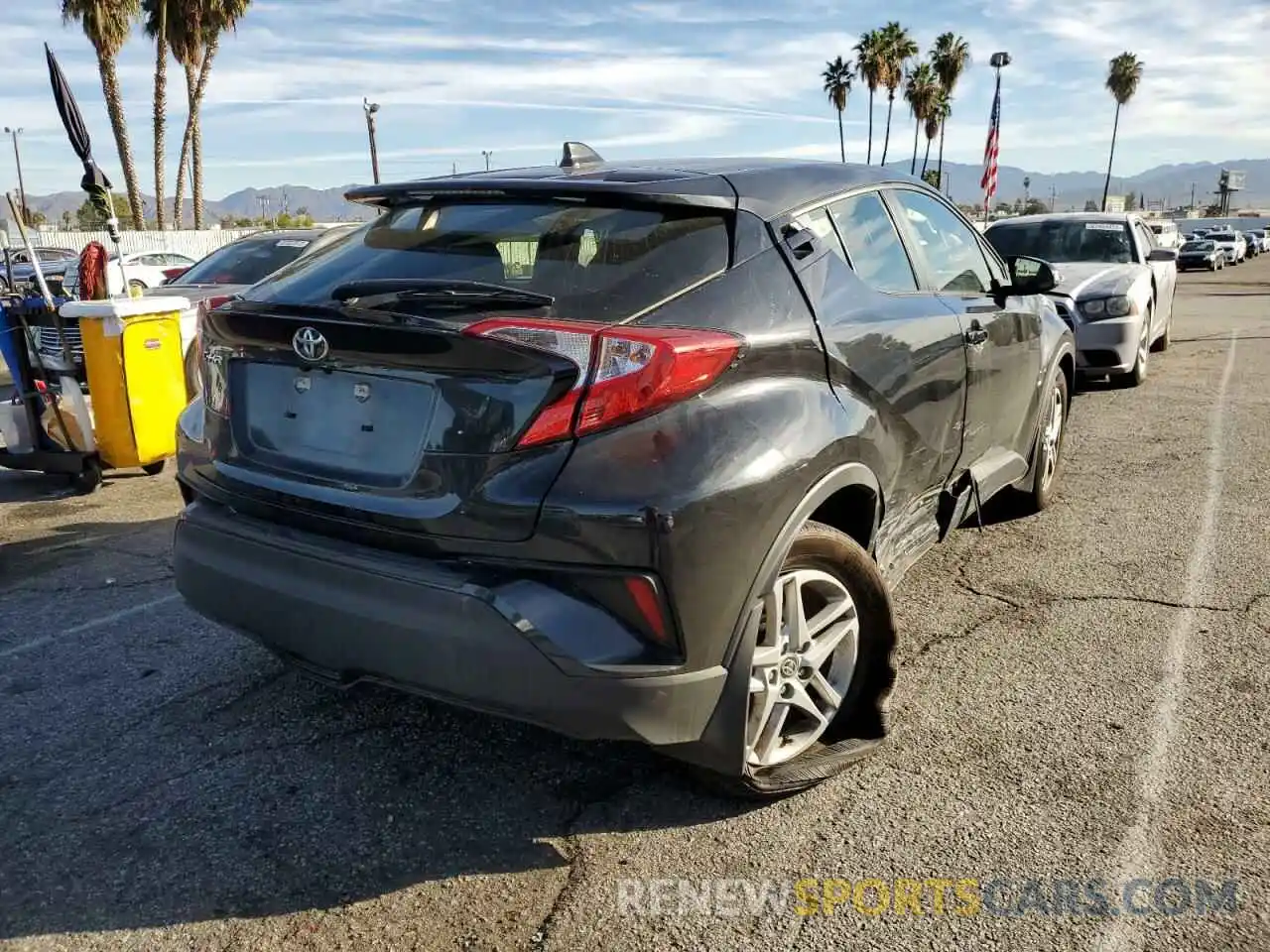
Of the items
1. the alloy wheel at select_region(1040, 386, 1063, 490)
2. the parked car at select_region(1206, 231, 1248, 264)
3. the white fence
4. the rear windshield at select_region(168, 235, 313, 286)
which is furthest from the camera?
the parked car at select_region(1206, 231, 1248, 264)

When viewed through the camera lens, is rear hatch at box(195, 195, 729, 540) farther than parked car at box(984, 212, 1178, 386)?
No

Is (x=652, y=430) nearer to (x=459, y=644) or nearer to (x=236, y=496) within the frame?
(x=459, y=644)

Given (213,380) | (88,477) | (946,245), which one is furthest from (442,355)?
(88,477)

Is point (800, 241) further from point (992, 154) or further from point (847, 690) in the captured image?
point (992, 154)

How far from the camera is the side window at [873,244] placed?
331 centimetres

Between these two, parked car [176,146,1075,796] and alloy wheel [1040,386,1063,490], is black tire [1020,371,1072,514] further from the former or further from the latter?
parked car [176,146,1075,796]

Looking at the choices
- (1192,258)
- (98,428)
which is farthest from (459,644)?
(1192,258)

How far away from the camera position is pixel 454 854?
2.64 metres

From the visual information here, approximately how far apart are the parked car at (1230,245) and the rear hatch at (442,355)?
164ft

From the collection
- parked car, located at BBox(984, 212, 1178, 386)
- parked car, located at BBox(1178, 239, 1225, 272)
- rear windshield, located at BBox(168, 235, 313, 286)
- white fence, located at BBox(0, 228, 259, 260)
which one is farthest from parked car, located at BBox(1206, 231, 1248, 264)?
rear windshield, located at BBox(168, 235, 313, 286)

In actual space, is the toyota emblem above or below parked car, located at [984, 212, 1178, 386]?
above

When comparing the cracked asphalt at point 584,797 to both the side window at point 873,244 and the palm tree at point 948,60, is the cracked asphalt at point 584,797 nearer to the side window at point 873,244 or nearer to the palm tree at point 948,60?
the side window at point 873,244

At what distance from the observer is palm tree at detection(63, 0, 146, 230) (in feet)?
96.5

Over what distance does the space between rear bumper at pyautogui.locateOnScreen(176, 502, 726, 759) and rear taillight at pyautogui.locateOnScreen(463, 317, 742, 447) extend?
38 centimetres
